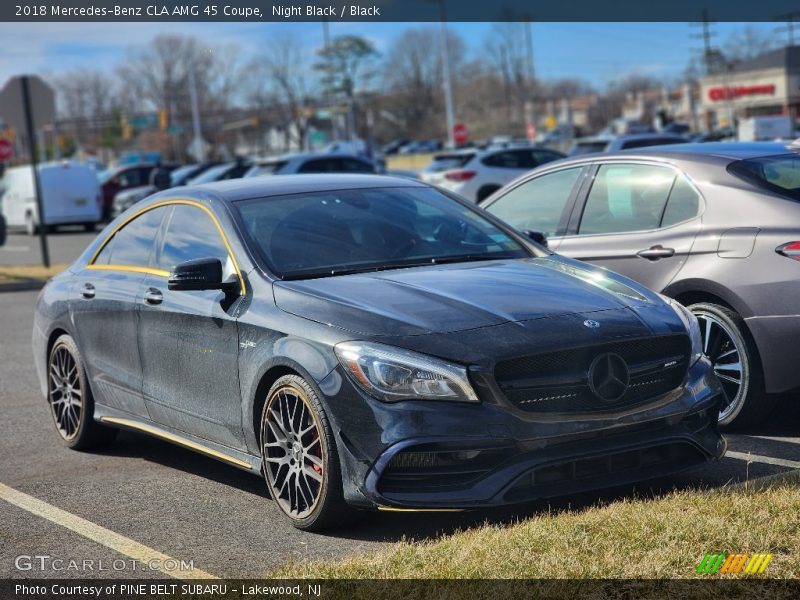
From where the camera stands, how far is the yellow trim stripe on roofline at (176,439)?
575cm

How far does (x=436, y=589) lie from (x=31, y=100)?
1717 centimetres

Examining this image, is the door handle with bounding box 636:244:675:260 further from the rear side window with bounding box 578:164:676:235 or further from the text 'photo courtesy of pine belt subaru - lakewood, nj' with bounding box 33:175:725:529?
the text 'photo courtesy of pine belt subaru - lakewood, nj' with bounding box 33:175:725:529

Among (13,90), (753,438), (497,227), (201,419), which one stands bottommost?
(753,438)

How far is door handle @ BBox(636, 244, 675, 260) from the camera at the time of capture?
716cm

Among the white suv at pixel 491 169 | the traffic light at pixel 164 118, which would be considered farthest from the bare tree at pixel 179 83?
the white suv at pixel 491 169

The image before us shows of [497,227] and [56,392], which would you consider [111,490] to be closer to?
[56,392]

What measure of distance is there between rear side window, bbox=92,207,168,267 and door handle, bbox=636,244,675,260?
9.06 feet

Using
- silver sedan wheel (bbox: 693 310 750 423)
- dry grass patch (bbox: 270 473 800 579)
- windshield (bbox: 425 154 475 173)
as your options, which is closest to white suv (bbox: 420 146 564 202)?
windshield (bbox: 425 154 475 173)

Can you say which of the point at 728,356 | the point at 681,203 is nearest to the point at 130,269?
the point at 681,203

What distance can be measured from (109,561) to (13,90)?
635 inches

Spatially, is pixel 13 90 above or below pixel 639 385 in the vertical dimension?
above

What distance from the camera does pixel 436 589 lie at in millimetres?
4129

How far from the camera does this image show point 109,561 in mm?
4977

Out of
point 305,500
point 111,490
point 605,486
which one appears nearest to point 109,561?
point 305,500
